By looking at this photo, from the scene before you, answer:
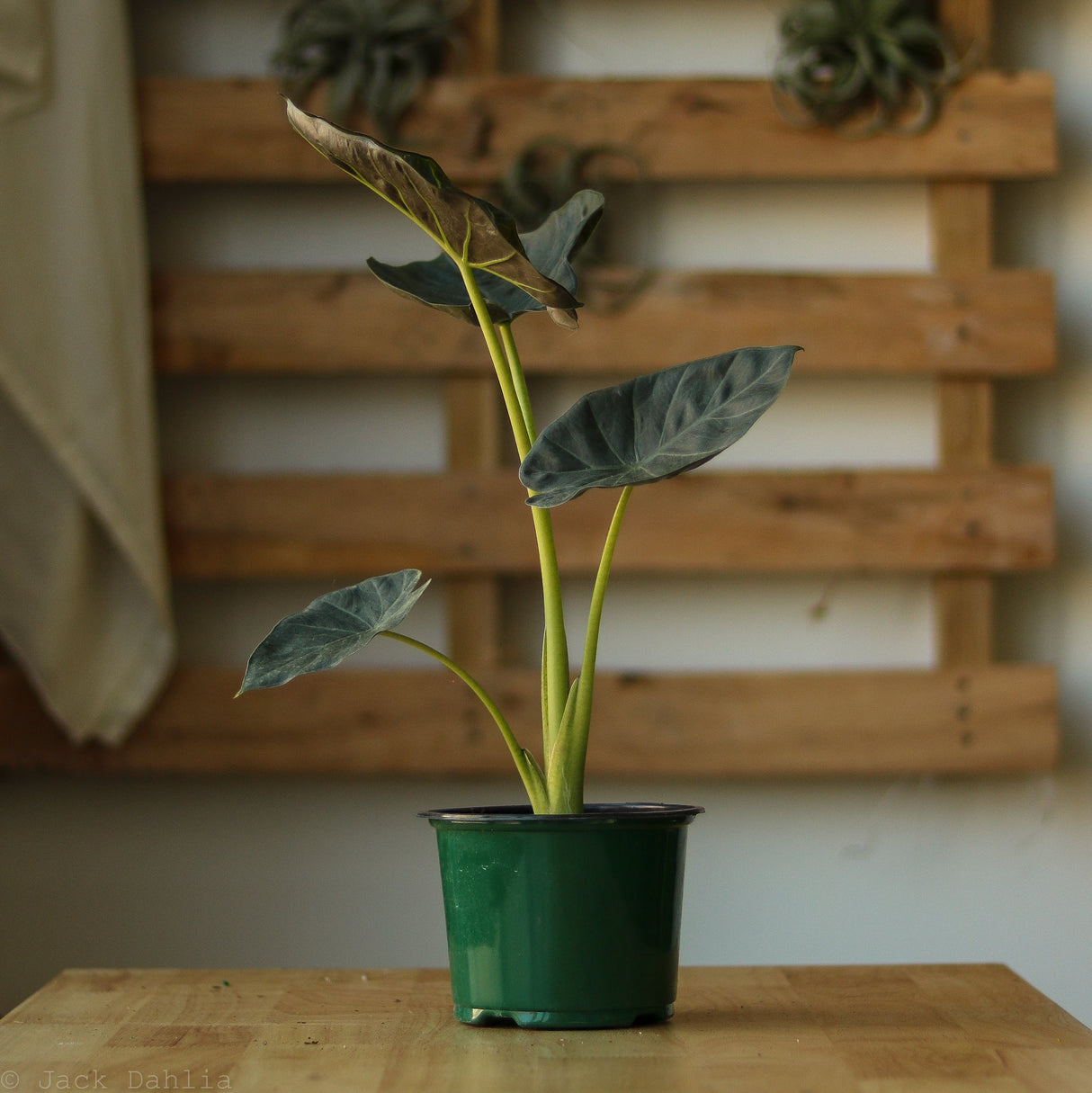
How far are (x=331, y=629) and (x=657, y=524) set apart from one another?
877 millimetres

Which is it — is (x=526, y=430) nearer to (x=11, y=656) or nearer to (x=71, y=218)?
(x=71, y=218)

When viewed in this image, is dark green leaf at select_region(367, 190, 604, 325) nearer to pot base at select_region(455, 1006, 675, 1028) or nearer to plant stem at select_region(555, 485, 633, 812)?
plant stem at select_region(555, 485, 633, 812)

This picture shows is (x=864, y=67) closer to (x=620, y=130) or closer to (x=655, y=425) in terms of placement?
(x=620, y=130)

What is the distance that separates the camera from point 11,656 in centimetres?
160

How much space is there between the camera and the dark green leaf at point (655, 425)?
2.23ft

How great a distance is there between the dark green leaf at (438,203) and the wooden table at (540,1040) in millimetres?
429

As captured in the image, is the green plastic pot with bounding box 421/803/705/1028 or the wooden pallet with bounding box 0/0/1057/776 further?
the wooden pallet with bounding box 0/0/1057/776

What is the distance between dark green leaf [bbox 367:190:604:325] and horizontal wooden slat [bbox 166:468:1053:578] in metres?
0.71

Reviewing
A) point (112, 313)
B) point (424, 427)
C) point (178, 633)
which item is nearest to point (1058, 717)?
point (424, 427)

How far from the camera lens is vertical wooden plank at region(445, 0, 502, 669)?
→ 159 centimetres

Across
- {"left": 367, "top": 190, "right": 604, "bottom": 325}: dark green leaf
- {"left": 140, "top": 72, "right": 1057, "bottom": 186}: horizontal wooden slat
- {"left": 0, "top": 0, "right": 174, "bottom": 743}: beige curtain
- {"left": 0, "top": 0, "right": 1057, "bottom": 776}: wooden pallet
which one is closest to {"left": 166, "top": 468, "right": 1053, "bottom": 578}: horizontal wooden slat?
{"left": 0, "top": 0, "right": 1057, "bottom": 776}: wooden pallet

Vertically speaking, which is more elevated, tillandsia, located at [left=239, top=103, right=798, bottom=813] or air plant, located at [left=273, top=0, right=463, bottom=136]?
air plant, located at [left=273, top=0, right=463, bottom=136]

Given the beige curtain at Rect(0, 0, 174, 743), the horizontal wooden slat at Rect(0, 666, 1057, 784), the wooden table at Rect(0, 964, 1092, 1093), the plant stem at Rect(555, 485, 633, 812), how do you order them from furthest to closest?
the horizontal wooden slat at Rect(0, 666, 1057, 784) < the beige curtain at Rect(0, 0, 174, 743) < the plant stem at Rect(555, 485, 633, 812) < the wooden table at Rect(0, 964, 1092, 1093)

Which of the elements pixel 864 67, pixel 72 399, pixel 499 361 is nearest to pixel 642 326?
pixel 864 67
